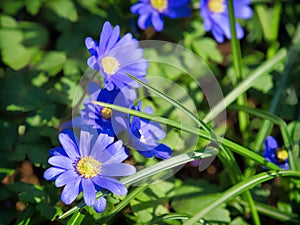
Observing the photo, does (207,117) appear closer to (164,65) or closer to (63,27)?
(164,65)

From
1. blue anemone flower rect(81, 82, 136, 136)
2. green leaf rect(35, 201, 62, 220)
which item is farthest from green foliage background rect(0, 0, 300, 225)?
blue anemone flower rect(81, 82, 136, 136)

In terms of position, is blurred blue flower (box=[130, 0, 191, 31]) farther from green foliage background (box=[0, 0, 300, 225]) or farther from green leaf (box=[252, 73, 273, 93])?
green leaf (box=[252, 73, 273, 93])

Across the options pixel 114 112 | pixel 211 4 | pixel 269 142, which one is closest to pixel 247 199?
pixel 269 142

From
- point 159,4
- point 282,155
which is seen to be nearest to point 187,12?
point 159,4

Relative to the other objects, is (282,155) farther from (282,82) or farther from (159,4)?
(159,4)

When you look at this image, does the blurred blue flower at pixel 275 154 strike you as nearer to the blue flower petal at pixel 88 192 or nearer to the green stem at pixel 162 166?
the green stem at pixel 162 166

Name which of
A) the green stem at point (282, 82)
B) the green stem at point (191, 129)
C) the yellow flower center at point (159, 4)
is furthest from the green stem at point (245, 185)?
the yellow flower center at point (159, 4)
